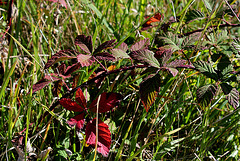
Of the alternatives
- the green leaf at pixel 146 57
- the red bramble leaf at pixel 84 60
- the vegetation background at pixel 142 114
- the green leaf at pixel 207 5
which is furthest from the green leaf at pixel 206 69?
the red bramble leaf at pixel 84 60

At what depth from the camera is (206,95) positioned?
3.57ft

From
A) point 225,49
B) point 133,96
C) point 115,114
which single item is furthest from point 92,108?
point 225,49

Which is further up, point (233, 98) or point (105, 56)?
point (105, 56)

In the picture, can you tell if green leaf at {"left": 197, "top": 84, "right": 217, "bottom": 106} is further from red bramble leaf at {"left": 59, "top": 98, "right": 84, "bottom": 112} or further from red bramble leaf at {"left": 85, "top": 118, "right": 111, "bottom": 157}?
red bramble leaf at {"left": 59, "top": 98, "right": 84, "bottom": 112}

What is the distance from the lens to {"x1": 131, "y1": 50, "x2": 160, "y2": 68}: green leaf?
3.29ft

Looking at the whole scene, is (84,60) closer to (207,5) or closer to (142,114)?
(142,114)

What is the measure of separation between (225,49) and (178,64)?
1.42 ft

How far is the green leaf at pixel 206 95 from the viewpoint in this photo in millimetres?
1082

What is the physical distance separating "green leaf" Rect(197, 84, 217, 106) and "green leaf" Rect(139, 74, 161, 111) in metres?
0.20

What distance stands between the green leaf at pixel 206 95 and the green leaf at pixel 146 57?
226 mm

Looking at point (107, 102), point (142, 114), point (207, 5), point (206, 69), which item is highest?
point (207, 5)

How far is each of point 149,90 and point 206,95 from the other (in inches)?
9.8

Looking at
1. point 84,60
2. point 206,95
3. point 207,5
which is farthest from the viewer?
point 207,5

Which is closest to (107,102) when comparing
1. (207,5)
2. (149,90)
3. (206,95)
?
(149,90)
